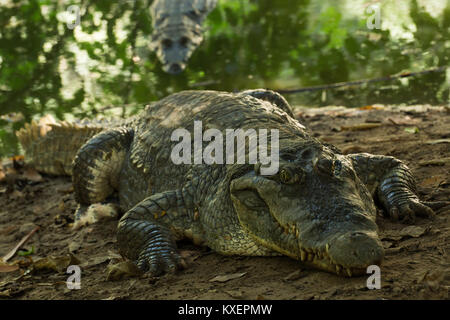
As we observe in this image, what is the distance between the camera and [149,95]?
Result: 29.2 feet

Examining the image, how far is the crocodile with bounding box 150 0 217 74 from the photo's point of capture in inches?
423

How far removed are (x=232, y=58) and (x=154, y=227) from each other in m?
6.89

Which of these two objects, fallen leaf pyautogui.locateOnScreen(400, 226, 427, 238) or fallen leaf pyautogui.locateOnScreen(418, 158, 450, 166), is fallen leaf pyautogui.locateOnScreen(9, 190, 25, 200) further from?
fallen leaf pyautogui.locateOnScreen(400, 226, 427, 238)

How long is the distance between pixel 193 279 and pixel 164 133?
5.04 ft

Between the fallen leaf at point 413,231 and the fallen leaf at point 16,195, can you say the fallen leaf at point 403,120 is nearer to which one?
the fallen leaf at point 413,231

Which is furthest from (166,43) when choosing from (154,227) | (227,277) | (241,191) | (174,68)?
(227,277)

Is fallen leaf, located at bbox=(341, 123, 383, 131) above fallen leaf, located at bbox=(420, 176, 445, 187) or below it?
above

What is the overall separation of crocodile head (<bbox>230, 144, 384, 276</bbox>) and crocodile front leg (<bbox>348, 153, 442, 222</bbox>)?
483 millimetres

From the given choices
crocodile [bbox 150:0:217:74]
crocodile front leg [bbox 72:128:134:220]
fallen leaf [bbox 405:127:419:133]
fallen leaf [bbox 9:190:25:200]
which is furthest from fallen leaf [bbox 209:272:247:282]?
crocodile [bbox 150:0:217:74]

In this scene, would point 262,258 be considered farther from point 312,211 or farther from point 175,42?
point 175,42

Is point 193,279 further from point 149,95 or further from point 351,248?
point 149,95

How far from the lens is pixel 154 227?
3.77 m

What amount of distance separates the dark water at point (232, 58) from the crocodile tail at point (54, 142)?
1104 mm

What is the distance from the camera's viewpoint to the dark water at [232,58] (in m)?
8.43
